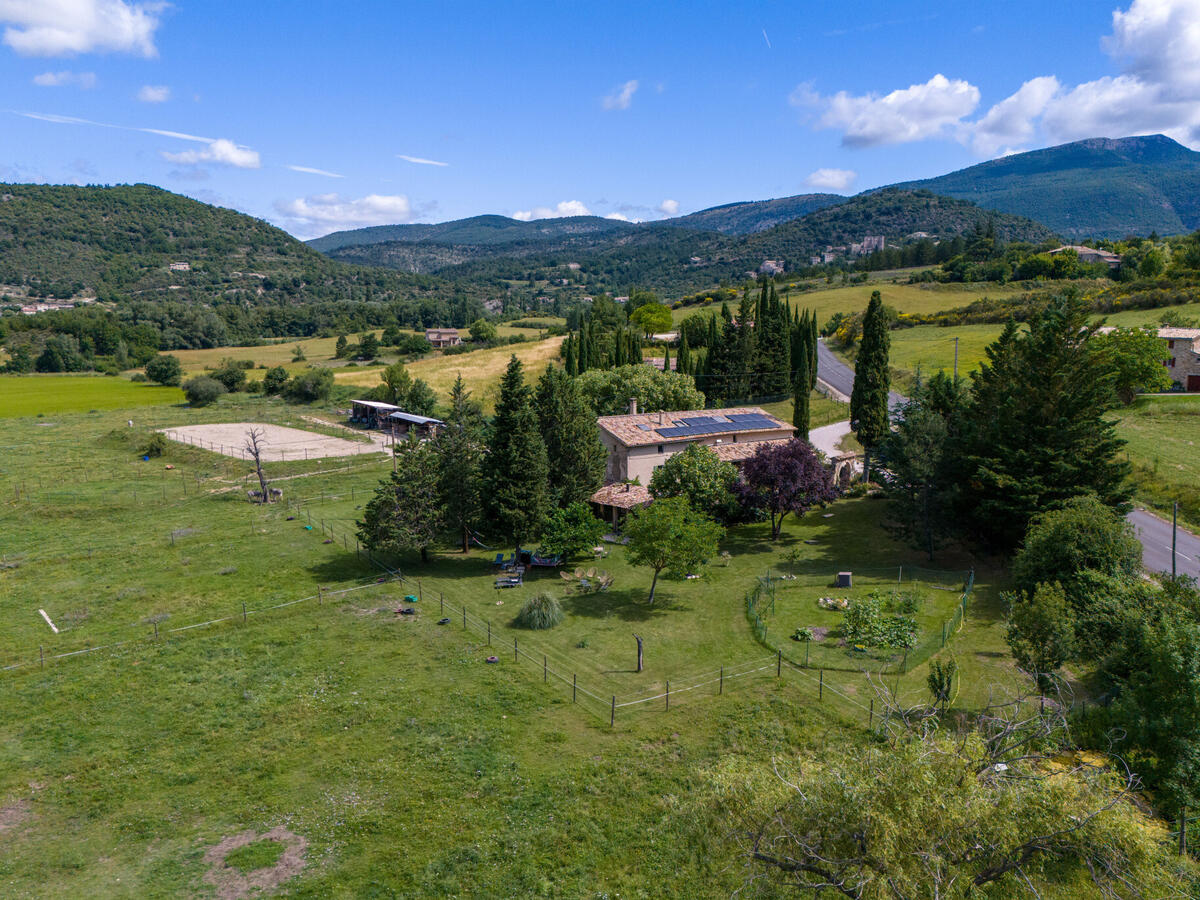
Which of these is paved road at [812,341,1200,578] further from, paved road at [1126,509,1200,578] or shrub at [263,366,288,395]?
shrub at [263,366,288,395]

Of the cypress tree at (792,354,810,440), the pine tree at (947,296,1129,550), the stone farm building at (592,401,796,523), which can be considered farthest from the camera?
the cypress tree at (792,354,810,440)

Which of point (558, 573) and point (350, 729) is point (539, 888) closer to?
point (350, 729)

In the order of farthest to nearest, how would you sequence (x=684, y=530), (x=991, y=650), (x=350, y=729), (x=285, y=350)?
(x=285, y=350)
(x=684, y=530)
(x=991, y=650)
(x=350, y=729)

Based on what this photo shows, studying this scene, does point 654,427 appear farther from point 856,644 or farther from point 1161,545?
point 1161,545

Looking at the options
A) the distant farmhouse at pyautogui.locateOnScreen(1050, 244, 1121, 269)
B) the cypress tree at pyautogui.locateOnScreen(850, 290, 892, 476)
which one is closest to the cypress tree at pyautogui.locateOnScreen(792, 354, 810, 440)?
the cypress tree at pyautogui.locateOnScreen(850, 290, 892, 476)

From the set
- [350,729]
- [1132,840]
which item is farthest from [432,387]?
[1132,840]

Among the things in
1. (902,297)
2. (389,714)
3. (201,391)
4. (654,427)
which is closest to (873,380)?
(654,427)
